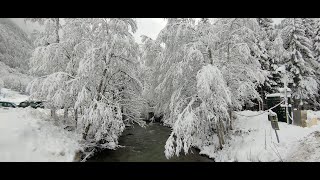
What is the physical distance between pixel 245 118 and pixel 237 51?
4.67 metres

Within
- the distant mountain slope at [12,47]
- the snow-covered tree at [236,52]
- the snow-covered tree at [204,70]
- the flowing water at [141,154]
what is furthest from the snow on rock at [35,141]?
the distant mountain slope at [12,47]

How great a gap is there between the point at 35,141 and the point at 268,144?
973cm

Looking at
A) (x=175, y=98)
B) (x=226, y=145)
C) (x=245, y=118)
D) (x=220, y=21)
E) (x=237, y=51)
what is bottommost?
(x=226, y=145)

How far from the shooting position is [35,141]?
1093cm

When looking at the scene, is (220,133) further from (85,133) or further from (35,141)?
(35,141)

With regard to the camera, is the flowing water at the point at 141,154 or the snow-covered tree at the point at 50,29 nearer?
the flowing water at the point at 141,154

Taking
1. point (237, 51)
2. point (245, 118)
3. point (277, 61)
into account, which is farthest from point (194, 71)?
point (277, 61)

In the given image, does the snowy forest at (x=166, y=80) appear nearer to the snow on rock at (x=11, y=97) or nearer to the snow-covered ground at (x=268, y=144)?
the snow-covered ground at (x=268, y=144)

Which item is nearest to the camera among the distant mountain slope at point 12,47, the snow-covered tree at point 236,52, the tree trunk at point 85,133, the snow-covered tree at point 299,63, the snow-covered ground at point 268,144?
the snow-covered ground at point 268,144

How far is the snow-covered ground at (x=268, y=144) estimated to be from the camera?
10094 mm

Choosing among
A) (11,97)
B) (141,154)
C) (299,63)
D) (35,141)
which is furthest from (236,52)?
(11,97)

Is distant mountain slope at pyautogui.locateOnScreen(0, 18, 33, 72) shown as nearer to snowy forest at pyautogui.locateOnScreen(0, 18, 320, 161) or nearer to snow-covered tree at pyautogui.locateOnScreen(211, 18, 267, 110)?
snowy forest at pyautogui.locateOnScreen(0, 18, 320, 161)
